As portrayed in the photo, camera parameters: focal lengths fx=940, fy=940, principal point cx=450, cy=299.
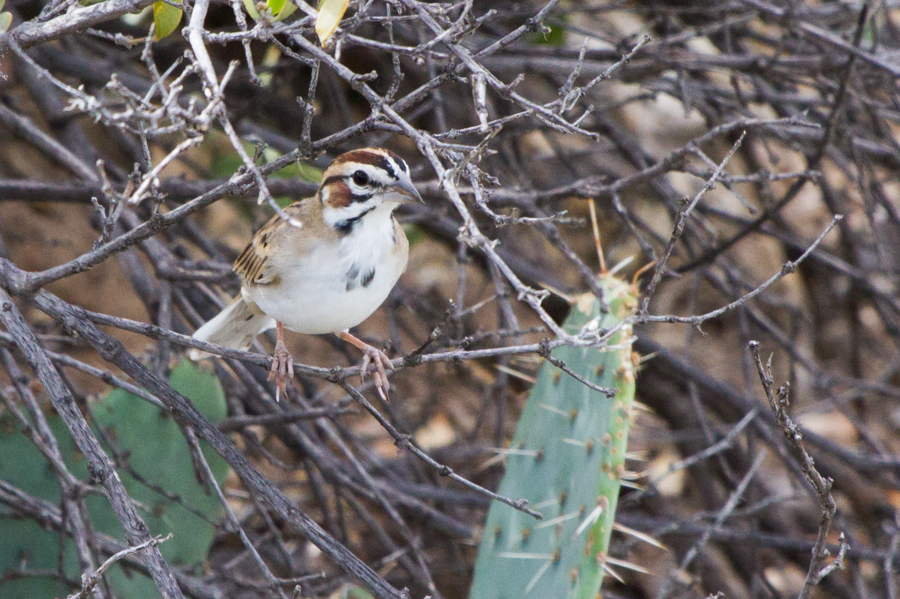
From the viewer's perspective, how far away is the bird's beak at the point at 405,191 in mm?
2904

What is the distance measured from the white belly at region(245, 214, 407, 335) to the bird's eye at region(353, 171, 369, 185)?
0.53 feet

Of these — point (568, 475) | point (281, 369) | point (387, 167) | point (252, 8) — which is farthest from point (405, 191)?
point (568, 475)

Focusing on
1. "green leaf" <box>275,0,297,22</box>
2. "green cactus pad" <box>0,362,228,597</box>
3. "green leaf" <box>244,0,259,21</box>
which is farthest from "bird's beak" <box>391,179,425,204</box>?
"green cactus pad" <box>0,362,228,597</box>

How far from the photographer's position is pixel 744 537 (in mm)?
4387

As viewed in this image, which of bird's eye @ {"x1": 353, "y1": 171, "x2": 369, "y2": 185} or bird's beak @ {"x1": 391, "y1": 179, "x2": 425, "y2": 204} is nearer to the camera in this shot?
bird's beak @ {"x1": 391, "y1": 179, "x2": 425, "y2": 204}

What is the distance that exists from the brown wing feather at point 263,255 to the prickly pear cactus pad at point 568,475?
100 centimetres

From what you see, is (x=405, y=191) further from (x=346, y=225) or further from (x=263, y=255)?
(x=263, y=255)

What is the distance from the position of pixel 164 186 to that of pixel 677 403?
3290 mm

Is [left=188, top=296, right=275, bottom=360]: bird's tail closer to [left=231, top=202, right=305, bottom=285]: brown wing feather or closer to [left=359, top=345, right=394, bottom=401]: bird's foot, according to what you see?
[left=231, top=202, right=305, bottom=285]: brown wing feather

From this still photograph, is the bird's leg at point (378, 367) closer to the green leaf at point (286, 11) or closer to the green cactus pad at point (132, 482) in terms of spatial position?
the green cactus pad at point (132, 482)

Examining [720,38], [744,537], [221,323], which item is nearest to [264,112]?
[221,323]

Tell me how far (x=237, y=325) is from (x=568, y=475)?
4.68ft

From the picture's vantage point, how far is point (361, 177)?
3.02 meters

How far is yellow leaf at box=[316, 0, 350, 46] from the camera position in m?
2.04
